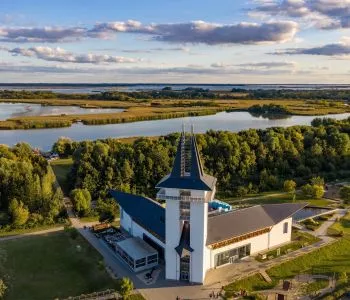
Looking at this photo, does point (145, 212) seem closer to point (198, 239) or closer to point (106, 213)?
point (106, 213)

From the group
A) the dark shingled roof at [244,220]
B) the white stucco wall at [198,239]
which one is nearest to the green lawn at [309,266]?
the white stucco wall at [198,239]

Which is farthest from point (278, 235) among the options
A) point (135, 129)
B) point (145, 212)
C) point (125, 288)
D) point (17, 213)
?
point (135, 129)

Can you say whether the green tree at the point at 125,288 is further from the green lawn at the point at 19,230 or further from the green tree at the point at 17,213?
the green tree at the point at 17,213

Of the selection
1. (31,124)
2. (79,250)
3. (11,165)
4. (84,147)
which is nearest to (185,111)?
(31,124)

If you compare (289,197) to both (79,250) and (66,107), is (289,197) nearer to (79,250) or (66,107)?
(79,250)

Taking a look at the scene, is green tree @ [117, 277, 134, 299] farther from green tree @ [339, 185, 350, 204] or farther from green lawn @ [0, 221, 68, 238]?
green tree @ [339, 185, 350, 204]
